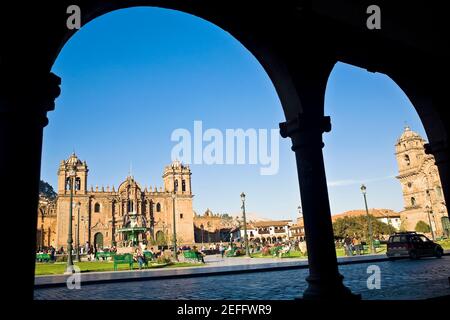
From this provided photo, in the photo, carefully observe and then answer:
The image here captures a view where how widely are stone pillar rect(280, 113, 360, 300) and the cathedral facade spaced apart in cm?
5471

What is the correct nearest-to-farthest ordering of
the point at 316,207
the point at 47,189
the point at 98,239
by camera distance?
the point at 316,207 → the point at 98,239 → the point at 47,189

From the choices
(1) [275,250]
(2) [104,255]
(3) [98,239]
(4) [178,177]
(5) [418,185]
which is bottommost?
(1) [275,250]

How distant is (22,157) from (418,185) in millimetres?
62685

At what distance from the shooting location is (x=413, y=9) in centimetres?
605

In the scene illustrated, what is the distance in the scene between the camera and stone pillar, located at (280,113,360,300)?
478cm

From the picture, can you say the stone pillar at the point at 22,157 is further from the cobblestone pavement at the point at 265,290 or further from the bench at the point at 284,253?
the bench at the point at 284,253

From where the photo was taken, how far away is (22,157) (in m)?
3.45

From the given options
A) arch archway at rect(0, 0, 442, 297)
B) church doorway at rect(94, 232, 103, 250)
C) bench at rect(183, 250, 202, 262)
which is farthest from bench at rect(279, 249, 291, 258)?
church doorway at rect(94, 232, 103, 250)

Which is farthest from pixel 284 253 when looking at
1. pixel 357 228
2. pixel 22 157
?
pixel 357 228

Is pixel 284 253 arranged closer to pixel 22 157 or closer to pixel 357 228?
pixel 22 157

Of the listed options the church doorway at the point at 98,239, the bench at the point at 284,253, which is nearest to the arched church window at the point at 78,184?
the church doorway at the point at 98,239
